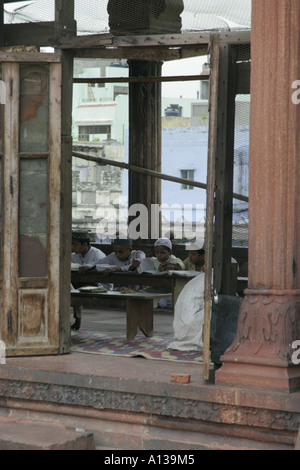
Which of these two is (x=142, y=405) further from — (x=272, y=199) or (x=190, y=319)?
(x=190, y=319)

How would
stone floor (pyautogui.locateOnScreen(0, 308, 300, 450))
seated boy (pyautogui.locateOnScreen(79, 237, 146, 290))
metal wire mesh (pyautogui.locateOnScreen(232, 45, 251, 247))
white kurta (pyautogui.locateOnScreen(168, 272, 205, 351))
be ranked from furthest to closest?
1. seated boy (pyautogui.locateOnScreen(79, 237, 146, 290))
2. metal wire mesh (pyautogui.locateOnScreen(232, 45, 251, 247))
3. white kurta (pyautogui.locateOnScreen(168, 272, 205, 351))
4. stone floor (pyautogui.locateOnScreen(0, 308, 300, 450))

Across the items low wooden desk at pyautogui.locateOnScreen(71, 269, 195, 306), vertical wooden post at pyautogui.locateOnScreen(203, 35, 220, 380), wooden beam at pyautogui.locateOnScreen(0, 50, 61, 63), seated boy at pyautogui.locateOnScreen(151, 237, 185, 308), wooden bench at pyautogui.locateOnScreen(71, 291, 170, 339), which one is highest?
wooden beam at pyautogui.locateOnScreen(0, 50, 61, 63)

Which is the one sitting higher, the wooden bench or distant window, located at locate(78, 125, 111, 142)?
distant window, located at locate(78, 125, 111, 142)

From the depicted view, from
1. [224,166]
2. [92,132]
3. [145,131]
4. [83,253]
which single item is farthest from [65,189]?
[92,132]

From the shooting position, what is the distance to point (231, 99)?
670 centimetres

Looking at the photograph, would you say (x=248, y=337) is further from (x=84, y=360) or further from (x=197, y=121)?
(x=197, y=121)

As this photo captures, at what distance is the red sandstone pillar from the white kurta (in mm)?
1774

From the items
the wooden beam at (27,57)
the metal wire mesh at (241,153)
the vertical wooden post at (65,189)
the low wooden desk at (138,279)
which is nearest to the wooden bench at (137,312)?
the low wooden desk at (138,279)

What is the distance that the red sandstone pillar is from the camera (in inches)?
230

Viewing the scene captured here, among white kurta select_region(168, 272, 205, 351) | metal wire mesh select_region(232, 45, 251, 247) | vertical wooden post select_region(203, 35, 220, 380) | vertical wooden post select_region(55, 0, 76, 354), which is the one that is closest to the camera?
vertical wooden post select_region(203, 35, 220, 380)

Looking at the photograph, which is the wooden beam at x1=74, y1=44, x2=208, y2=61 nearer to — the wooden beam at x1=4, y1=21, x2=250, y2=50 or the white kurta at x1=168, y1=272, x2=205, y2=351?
the wooden beam at x1=4, y1=21, x2=250, y2=50

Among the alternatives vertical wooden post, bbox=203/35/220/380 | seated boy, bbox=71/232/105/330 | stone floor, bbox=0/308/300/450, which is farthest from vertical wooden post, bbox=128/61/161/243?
vertical wooden post, bbox=203/35/220/380

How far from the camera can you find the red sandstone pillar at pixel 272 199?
585 cm

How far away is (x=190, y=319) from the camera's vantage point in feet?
26.0
